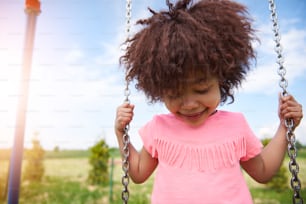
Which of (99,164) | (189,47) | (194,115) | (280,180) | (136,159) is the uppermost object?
(189,47)

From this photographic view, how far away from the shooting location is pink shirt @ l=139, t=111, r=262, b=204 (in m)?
1.04

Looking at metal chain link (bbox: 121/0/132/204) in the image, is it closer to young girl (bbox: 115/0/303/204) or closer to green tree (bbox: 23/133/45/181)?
young girl (bbox: 115/0/303/204)

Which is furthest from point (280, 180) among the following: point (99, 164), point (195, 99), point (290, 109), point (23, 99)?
point (195, 99)

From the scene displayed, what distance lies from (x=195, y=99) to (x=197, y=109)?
4cm

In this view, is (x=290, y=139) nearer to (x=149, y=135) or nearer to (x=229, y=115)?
(x=229, y=115)

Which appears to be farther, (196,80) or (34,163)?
(34,163)

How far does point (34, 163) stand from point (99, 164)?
1.01m

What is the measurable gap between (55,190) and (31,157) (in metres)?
0.65

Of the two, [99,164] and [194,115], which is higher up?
[194,115]

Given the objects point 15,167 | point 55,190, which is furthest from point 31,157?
point 15,167

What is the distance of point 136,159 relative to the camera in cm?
124

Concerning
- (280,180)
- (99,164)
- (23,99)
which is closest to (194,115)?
(23,99)

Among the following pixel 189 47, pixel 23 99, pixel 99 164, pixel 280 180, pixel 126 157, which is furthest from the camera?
pixel 99 164

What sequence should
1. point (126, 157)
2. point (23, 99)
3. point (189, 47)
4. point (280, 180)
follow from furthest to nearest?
point (280, 180)
point (23, 99)
point (126, 157)
point (189, 47)
